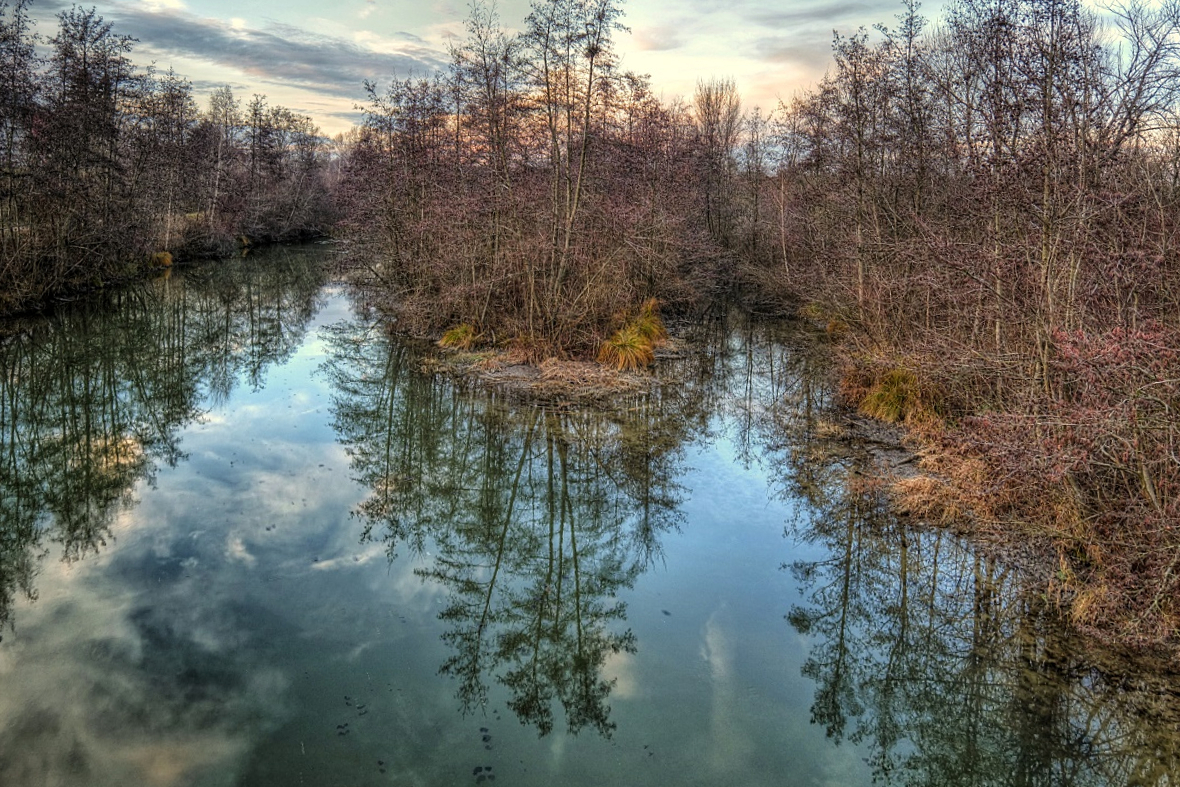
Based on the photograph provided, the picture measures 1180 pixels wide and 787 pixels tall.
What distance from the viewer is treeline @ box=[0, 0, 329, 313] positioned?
1930 centimetres

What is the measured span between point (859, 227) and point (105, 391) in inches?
614

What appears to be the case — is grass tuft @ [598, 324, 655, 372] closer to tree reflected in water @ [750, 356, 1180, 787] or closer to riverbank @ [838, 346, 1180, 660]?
riverbank @ [838, 346, 1180, 660]

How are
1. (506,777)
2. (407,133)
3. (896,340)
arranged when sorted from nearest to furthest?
(506,777), (896,340), (407,133)

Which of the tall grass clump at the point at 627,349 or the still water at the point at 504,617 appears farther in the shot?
the tall grass clump at the point at 627,349

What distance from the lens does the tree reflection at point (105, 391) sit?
28.3ft

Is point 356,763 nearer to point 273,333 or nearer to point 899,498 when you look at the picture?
point 899,498

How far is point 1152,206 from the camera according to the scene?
25.2ft

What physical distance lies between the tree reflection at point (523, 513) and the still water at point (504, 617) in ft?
0.15

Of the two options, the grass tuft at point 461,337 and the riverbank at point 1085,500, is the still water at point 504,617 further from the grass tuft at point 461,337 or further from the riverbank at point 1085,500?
the grass tuft at point 461,337

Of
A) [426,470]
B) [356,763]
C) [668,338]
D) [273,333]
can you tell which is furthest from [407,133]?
[356,763]

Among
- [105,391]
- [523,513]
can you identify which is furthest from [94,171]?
[523,513]

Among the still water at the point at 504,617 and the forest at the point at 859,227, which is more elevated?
the forest at the point at 859,227

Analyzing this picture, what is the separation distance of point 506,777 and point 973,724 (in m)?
3.57

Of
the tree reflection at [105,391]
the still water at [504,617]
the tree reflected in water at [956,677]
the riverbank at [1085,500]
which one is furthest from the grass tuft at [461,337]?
the riverbank at [1085,500]
